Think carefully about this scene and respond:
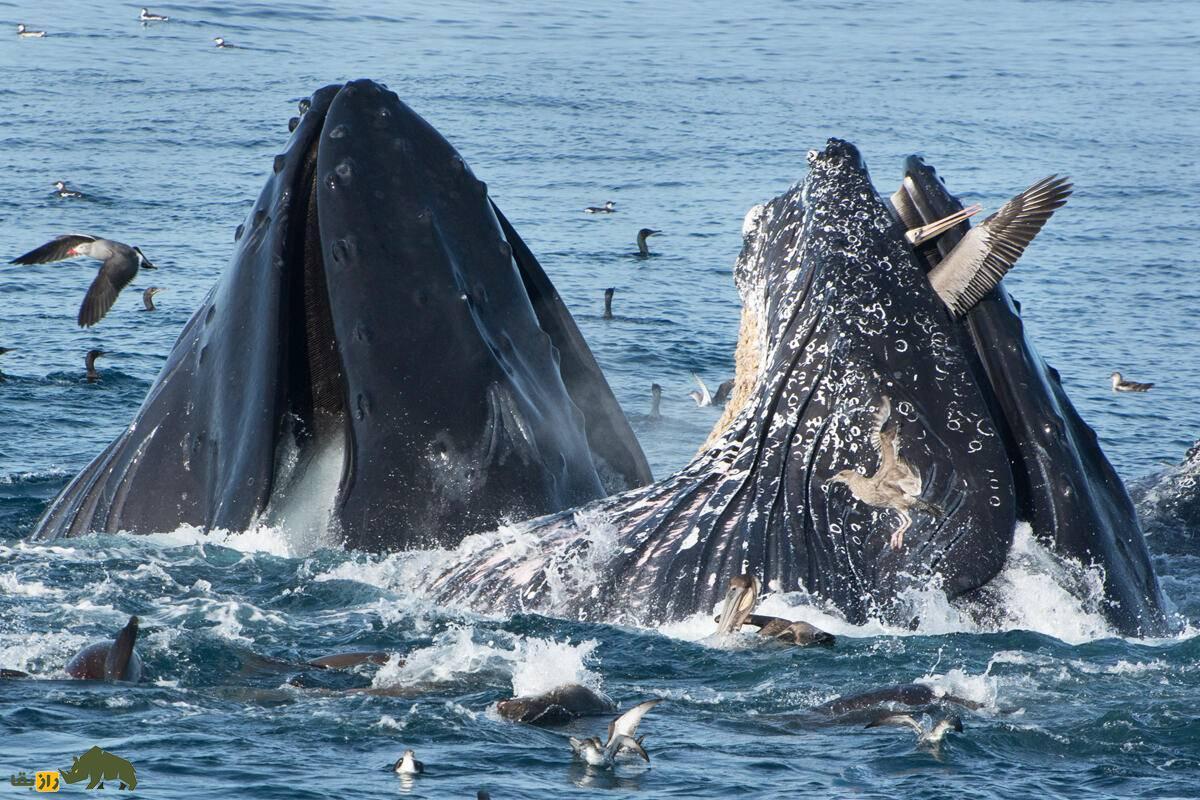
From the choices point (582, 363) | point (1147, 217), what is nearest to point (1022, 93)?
point (1147, 217)

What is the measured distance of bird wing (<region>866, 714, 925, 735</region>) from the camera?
6.46 meters

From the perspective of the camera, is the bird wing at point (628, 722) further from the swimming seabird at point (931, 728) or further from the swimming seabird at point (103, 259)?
the swimming seabird at point (103, 259)

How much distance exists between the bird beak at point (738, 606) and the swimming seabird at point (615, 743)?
61cm

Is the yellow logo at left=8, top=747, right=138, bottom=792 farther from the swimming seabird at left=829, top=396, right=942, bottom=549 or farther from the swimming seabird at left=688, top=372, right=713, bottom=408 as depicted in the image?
the swimming seabird at left=688, top=372, right=713, bottom=408

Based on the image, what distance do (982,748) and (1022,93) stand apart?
3552 centimetres

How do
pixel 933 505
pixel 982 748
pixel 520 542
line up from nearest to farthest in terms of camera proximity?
pixel 982 748 < pixel 933 505 < pixel 520 542

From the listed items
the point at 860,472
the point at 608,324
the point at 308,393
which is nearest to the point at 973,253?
the point at 860,472

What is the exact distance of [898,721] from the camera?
655cm

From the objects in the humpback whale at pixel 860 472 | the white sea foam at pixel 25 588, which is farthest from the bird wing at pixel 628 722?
the white sea foam at pixel 25 588

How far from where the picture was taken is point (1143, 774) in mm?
6203

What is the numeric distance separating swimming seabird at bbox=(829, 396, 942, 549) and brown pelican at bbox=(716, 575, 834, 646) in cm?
46

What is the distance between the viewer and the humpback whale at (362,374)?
7.62m

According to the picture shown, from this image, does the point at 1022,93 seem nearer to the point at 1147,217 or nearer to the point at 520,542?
the point at 1147,217

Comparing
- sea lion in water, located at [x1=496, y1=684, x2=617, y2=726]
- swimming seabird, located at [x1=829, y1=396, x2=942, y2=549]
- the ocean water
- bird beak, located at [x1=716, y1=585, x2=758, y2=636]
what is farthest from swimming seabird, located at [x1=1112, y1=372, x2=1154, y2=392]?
sea lion in water, located at [x1=496, y1=684, x2=617, y2=726]
